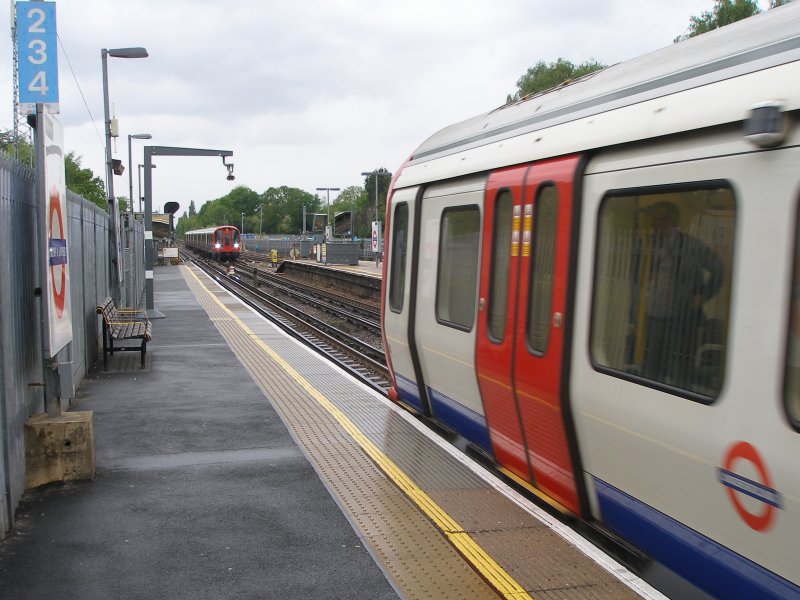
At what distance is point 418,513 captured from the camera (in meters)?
4.95

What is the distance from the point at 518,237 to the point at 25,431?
3.68 meters

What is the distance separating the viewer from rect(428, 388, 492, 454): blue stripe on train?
19.7 feet

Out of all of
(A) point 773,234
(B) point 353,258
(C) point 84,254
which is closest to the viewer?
(A) point 773,234

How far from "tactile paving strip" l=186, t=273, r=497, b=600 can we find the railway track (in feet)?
8.25

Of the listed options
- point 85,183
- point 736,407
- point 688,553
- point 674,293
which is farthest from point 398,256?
point 85,183

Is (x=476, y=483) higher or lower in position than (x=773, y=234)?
lower

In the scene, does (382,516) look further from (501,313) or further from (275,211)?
(275,211)

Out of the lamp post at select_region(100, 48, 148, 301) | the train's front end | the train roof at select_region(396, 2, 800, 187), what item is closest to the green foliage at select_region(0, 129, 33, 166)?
the lamp post at select_region(100, 48, 148, 301)

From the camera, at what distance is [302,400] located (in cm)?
852

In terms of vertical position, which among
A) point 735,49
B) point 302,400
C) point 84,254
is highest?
point 735,49

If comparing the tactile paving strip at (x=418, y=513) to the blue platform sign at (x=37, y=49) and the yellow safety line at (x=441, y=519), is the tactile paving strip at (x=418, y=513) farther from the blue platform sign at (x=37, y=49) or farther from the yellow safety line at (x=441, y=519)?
the blue platform sign at (x=37, y=49)

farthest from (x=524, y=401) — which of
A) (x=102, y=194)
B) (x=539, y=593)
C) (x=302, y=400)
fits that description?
(x=102, y=194)

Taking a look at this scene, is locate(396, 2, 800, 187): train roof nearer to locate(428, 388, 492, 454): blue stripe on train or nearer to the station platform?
locate(428, 388, 492, 454): blue stripe on train

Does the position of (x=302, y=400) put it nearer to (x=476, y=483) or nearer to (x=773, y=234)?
(x=476, y=483)
